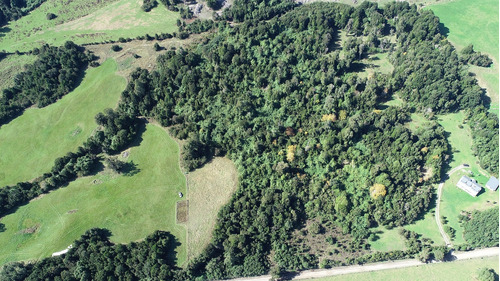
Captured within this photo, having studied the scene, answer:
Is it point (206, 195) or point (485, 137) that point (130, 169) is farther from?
point (485, 137)

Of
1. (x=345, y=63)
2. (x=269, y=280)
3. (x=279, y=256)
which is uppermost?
(x=345, y=63)

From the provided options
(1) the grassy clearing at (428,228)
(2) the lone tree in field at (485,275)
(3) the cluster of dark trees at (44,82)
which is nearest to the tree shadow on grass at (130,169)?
(3) the cluster of dark trees at (44,82)

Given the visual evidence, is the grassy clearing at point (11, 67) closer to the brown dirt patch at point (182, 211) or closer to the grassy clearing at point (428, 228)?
the brown dirt patch at point (182, 211)

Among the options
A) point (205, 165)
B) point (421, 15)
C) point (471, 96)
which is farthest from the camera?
point (421, 15)

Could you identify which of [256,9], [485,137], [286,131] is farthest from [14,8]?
[485,137]

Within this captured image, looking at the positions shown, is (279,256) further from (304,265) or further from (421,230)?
(421,230)

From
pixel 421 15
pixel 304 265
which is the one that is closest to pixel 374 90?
pixel 421 15

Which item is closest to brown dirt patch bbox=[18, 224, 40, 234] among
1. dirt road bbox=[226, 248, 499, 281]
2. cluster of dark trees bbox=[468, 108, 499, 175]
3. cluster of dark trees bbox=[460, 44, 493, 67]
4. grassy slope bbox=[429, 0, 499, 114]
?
dirt road bbox=[226, 248, 499, 281]

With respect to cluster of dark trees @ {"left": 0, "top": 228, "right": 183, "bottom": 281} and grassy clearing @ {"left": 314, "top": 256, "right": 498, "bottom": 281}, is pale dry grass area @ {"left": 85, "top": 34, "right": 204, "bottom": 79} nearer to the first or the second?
cluster of dark trees @ {"left": 0, "top": 228, "right": 183, "bottom": 281}
